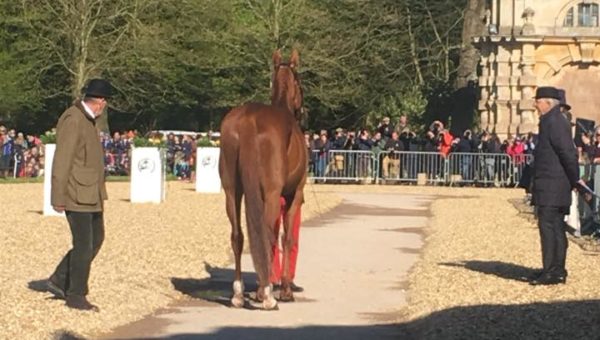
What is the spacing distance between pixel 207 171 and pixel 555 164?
20.1 metres

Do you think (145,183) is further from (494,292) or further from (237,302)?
(237,302)

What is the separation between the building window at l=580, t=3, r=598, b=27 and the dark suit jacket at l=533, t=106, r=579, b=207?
29808 millimetres

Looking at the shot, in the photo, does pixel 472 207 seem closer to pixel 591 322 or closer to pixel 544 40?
pixel 544 40

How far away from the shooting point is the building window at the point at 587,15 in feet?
145

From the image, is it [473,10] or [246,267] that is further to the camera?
[473,10]

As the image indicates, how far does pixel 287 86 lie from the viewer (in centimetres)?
1490

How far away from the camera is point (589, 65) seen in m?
44.2

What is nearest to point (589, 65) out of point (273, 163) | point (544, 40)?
point (544, 40)

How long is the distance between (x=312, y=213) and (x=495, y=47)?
1905 centimetres

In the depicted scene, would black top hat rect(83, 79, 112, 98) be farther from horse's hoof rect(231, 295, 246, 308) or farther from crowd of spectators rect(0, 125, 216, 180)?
crowd of spectators rect(0, 125, 216, 180)

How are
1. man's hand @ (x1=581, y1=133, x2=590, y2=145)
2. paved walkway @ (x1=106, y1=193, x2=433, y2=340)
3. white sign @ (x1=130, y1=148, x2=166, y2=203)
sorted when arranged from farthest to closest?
1. white sign @ (x1=130, y1=148, x2=166, y2=203)
2. man's hand @ (x1=581, y1=133, x2=590, y2=145)
3. paved walkway @ (x1=106, y1=193, x2=433, y2=340)

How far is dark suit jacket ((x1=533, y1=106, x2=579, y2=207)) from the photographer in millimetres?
15086

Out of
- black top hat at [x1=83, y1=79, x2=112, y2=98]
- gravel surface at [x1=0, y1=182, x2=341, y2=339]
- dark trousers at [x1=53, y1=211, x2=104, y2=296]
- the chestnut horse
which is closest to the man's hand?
gravel surface at [x1=0, y1=182, x2=341, y2=339]

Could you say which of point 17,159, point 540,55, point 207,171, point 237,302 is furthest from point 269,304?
point 17,159
